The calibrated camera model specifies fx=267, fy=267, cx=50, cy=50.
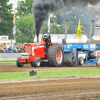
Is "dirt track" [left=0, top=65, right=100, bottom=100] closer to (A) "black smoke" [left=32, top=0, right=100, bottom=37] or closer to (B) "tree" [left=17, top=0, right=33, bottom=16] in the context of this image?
(A) "black smoke" [left=32, top=0, right=100, bottom=37]

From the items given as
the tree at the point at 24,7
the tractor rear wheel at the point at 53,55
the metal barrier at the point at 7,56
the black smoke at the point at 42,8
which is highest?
the tree at the point at 24,7

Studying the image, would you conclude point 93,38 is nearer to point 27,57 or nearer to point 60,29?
point 27,57

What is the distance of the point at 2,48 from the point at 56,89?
654 inches

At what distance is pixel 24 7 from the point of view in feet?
246

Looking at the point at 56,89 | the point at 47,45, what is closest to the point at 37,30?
the point at 47,45

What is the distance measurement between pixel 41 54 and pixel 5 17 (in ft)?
129

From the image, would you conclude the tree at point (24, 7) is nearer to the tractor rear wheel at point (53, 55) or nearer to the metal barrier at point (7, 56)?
the metal barrier at point (7, 56)

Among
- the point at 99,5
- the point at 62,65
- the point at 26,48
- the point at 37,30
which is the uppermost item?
the point at 99,5

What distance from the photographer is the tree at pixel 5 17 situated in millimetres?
52750

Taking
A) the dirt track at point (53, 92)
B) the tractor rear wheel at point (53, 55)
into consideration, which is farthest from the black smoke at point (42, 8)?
the dirt track at point (53, 92)

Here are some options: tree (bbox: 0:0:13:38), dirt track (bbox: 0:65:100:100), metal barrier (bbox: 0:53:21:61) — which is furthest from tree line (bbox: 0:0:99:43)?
dirt track (bbox: 0:65:100:100)

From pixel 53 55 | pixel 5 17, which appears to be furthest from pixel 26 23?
pixel 53 55

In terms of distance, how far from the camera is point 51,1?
16.0m

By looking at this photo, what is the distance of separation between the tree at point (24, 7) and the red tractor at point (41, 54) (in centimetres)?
6059
